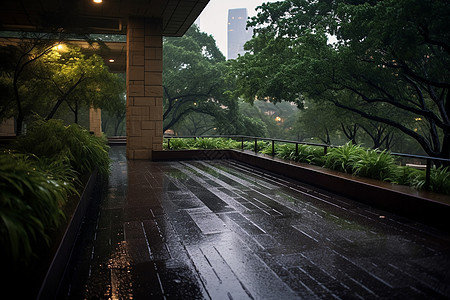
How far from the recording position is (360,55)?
14656mm

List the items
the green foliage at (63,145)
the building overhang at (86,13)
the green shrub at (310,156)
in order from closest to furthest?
the green foliage at (63,145)
the green shrub at (310,156)
the building overhang at (86,13)

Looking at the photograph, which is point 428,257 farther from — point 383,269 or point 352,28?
point 352,28

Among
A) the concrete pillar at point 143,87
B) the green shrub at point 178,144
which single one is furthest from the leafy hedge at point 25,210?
the green shrub at point 178,144

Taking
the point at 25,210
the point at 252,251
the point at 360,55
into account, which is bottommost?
the point at 252,251

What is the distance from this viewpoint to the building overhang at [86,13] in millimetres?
10922

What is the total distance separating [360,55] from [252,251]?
13343 mm

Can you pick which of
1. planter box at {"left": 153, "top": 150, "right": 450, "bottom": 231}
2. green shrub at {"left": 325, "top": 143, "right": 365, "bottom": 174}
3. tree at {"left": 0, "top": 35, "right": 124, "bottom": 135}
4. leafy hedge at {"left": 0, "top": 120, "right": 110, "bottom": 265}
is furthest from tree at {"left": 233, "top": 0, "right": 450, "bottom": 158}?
leafy hedge at {"left": 0, "top": 120, "right": 110, "bottom": 265}

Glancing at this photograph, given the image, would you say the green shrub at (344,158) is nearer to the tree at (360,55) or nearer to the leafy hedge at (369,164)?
the leafy hedge at (369,164)

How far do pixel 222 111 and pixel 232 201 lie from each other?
919 inches

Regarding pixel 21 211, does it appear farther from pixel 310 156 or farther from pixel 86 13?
pixel 86 13

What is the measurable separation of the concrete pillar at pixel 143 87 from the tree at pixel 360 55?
5.88 m

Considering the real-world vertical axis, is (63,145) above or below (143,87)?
below

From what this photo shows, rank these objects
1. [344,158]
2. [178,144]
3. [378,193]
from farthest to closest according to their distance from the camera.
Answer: [178,144]
[344,158]
[378,193]

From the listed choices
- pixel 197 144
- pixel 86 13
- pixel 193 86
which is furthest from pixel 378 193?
pixel 193 86
